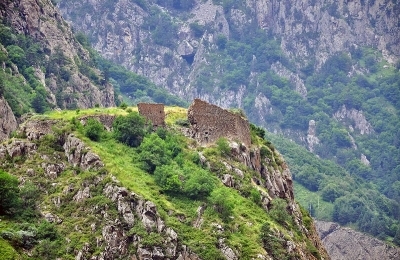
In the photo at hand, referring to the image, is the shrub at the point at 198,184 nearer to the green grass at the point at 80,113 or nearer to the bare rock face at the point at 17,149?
the green grass at the point at 80,113

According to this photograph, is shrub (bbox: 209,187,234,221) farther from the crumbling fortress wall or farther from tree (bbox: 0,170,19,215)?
tree (bbox: 0,170,19,215)

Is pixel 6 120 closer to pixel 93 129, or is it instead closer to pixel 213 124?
pixel 93 129

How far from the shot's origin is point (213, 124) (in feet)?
409

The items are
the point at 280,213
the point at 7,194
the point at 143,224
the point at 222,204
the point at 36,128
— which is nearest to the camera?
the point at 7,194

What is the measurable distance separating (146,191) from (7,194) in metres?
15.7

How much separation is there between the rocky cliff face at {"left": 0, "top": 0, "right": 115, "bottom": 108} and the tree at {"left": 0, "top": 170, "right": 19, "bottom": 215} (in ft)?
268

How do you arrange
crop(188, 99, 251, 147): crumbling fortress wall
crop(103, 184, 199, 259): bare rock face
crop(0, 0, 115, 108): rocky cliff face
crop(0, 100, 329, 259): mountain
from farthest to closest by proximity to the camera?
crop(0, 0, 115, 108): rocky cliff face, crop(188, 99, 251, 147): crumbling fortress wall, crop(0, 100, 329, 259): mountain, crop(103, 184, 199, 259): bare rock face

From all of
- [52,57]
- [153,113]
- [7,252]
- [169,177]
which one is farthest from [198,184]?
[52,57]

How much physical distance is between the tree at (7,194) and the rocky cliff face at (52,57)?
81700 mm

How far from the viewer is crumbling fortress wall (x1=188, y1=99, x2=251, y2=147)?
124 metres

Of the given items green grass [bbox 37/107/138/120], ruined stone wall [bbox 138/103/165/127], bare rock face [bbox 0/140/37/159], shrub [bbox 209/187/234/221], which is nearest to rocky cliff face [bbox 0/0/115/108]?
green grass [bbox 37/107/138/120]

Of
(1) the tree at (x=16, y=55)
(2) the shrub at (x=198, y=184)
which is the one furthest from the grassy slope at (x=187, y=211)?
(1) the tree at (x=16, y=55)

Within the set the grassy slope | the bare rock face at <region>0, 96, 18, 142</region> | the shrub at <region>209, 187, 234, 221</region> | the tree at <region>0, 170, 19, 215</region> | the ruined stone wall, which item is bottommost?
the bare rock face at <region>0, 96, 18, 142</region>

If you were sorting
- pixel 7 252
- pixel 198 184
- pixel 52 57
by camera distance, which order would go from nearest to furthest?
pixel 7 252 → pixel 198 184 → pixel 52 57
